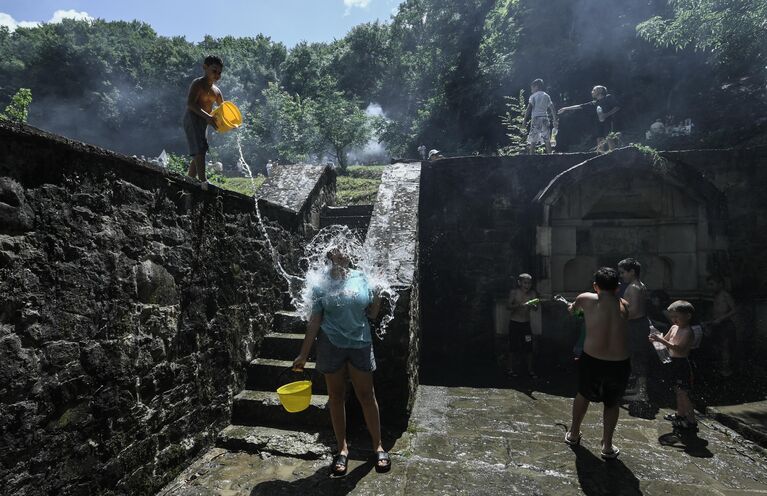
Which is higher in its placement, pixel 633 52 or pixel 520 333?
pixel 633 52

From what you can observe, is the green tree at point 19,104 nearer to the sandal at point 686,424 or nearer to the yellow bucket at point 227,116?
the yellow bucket at point 227,116


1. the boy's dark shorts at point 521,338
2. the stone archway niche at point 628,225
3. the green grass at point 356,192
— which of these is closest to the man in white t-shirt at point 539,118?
the stone archway niche at point 628,225

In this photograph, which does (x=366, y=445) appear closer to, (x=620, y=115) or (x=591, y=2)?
(x=620, y=115)

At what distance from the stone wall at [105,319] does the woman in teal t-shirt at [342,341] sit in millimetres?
1033

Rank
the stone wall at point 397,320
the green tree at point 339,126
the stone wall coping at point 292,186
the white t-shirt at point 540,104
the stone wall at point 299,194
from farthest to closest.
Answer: the green tree at point 339,126, the white t-shirt at point 540,104, the stone wall coping at point 292,186, the stone wall at point 299,194, the stone wall at point 397,320

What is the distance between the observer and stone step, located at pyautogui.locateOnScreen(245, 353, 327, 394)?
4.31 meters

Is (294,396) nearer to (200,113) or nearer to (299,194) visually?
(200,113)

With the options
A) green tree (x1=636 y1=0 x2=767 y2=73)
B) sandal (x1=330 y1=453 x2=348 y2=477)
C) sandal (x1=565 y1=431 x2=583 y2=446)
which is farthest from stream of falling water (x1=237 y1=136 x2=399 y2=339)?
green tree (x1=636 y1=0 x2=767 y2=73)

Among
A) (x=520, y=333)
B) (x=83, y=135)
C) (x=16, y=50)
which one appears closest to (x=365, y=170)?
(x=520, y=333)

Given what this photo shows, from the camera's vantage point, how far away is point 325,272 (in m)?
3.48

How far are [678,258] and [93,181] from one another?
25.4ft

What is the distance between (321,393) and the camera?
4.27m

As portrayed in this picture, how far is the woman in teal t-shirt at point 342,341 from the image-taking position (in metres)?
3.29

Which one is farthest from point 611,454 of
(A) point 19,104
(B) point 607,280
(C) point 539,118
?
(A) point 19,104
